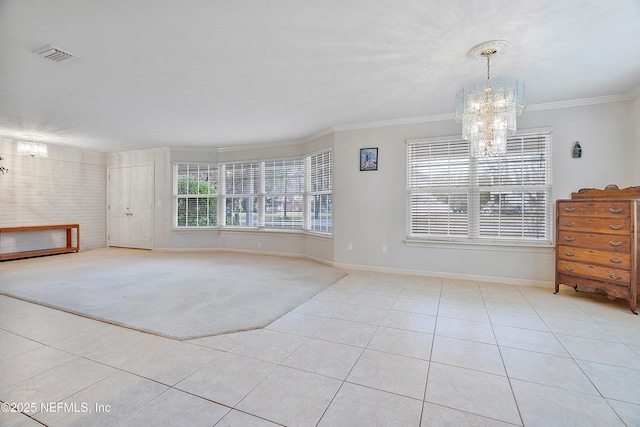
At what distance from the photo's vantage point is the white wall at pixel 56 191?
5.87 m

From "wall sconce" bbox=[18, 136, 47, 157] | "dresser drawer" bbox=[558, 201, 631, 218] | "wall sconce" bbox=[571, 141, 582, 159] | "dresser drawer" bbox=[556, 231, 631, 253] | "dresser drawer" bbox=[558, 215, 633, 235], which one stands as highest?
"wall sconce" bbox=[18, 136, 47, 157]

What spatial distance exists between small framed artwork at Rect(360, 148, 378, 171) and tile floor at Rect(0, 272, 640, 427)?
250cm

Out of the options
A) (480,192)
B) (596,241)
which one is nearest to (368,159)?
(480,192)

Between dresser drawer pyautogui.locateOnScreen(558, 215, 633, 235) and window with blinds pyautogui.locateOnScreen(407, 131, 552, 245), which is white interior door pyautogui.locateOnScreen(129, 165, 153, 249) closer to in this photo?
window with blinds pyautogui.locateOnScreen(407, 131, 552, 245)

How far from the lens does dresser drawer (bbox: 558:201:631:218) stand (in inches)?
120

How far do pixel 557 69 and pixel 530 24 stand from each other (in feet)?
3.44

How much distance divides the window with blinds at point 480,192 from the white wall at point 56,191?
744 centimetres

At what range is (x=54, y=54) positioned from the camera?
262cm

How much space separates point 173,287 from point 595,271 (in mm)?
4950

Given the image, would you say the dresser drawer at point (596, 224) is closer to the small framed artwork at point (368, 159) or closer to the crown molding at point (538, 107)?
the crown molding at point (538, 107)

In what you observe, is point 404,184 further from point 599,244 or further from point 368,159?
point 599,244

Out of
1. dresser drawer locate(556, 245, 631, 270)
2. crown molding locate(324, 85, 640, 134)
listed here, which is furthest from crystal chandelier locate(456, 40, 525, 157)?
dresser drawer locate(556, 245, 631, 270)

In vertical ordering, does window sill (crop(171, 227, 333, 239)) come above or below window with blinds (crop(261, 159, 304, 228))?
below

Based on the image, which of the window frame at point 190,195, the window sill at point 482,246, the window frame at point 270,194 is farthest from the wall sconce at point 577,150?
the window frame at point 190,195
